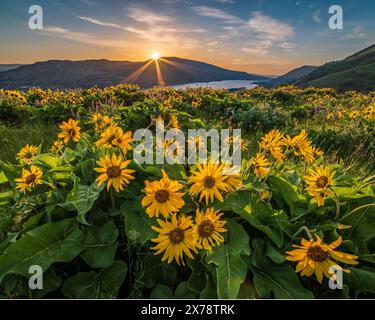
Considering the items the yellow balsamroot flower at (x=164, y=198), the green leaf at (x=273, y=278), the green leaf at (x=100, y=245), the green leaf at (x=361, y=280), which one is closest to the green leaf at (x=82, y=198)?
the green leaf at (x=100, y=245)

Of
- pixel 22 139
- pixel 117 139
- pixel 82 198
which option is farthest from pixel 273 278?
pixel 22 139

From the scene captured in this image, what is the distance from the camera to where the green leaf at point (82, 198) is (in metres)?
1.85

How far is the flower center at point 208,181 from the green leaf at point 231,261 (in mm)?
367

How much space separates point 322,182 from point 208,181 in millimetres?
705

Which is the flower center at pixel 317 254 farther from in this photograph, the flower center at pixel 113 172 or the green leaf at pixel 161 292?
the flower center at pixel 113 172

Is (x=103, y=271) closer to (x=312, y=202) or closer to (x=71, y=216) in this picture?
(x=71, y=216)

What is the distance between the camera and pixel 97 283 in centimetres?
188

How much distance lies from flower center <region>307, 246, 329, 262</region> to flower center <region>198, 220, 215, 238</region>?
1.65 ft

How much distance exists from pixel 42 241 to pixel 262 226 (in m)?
1.38

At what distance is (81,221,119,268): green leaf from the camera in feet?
6.16

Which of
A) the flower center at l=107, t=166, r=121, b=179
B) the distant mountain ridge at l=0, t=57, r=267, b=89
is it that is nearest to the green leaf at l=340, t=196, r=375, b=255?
the flower center at l=107, t=166, r=121, b=179

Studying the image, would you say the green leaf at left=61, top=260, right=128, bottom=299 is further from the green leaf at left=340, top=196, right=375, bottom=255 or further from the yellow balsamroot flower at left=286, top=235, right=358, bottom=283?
the green leaf at left=340, top=196, right=375, bottom=255
